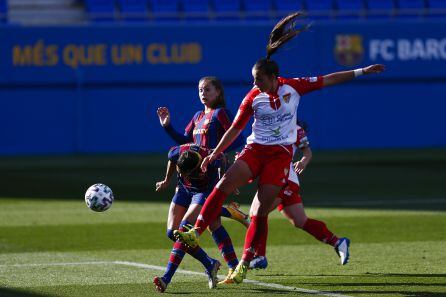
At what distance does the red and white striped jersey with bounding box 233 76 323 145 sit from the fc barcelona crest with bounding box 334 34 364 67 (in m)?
22.7

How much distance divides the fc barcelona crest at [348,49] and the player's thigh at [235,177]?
23.0 m

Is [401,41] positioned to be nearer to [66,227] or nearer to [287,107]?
[66,227]

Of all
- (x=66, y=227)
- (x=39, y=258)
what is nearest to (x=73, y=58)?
(x=66, y=227)

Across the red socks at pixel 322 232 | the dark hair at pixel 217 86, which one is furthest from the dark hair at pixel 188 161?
the red socks at pixel 322 232

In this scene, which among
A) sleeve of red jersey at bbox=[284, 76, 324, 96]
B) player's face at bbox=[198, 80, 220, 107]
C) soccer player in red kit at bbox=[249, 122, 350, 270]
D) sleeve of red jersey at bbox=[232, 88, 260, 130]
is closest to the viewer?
sleeve of red jersey at bbox=[232, 88, 260, 130]

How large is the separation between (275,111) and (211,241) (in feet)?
15.1

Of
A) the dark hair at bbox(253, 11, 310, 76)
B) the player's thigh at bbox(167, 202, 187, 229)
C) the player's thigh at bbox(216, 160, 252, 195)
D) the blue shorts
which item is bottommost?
the player's thigh at bbox(167, 202, 187, 229)

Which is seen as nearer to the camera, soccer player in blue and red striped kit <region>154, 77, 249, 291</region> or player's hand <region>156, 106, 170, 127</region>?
player's hand <region>156, 106, 170, 127</region>

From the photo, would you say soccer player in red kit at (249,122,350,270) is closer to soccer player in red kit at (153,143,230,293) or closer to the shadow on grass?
soccer player in red kit at (153,143,230,293)

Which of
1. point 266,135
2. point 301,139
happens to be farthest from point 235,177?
point 301,139

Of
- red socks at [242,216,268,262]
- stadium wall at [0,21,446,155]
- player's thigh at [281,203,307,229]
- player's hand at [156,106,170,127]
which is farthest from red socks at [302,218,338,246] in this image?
stadium wall at [0,21,446,155]

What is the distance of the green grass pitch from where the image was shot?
10062 mm

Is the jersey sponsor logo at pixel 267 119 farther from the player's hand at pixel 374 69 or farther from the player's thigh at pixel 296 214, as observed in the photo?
the player's thigh at pixel 296 214

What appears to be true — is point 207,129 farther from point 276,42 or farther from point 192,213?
point 276,42
